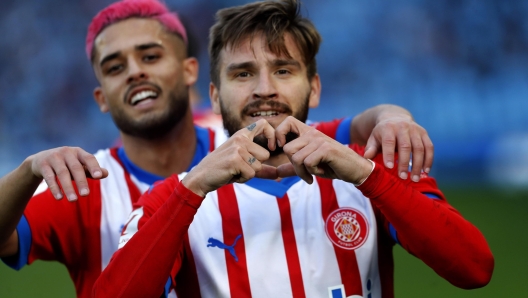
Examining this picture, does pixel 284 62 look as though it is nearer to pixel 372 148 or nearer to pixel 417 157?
pixel 372 148

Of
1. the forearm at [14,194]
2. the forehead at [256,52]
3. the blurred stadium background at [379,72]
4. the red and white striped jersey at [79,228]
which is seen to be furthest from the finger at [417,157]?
the blurred stadium background at [379,72]

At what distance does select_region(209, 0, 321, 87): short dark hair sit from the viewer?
2.27 meters

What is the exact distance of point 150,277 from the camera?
70.6 inches

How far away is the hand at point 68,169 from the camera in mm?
1792

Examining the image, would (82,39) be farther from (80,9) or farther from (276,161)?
(276,161)

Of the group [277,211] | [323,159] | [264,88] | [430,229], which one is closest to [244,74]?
[264,88]

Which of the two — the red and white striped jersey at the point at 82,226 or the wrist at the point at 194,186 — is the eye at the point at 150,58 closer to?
the red and white striped jersey at the point at 82,226

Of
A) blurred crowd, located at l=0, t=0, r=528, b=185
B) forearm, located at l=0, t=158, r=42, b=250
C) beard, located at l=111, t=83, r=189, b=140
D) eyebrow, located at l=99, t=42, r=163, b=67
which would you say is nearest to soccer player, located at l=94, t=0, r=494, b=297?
forearm, located at l=0, t=158, r=42, b=250

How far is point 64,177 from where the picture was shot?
181 cm

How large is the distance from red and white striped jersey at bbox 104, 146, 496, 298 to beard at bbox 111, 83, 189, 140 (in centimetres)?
87

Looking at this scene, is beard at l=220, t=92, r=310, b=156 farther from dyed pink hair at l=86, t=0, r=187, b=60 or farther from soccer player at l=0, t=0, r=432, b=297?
dyed pink hair at l=86, t=0, r=187, b=60

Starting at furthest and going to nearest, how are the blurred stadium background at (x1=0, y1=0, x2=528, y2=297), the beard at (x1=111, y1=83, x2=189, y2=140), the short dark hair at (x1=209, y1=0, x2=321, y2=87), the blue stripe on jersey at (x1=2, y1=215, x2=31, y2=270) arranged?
the blurred stadium background at (x1=0, y1=0, x2=528, y2=297) < the beard at (x1=111, y1=83, x2=189, y2=140) < the blue stripe on jersey at (x1=2, y1=215, x2=31, y2=270) < the short dark hair at (x1=209, y1=0, x2=321, y2=87)

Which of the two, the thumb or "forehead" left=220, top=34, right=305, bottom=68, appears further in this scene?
"forehead" left=220, top=34, right=305, bottom=68

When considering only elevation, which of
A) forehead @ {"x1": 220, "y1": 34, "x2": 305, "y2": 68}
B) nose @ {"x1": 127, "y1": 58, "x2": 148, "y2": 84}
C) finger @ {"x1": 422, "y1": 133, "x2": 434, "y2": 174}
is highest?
nose @ {"x1": 127, "y1": 58, "x2": 148, "y2": 84}
